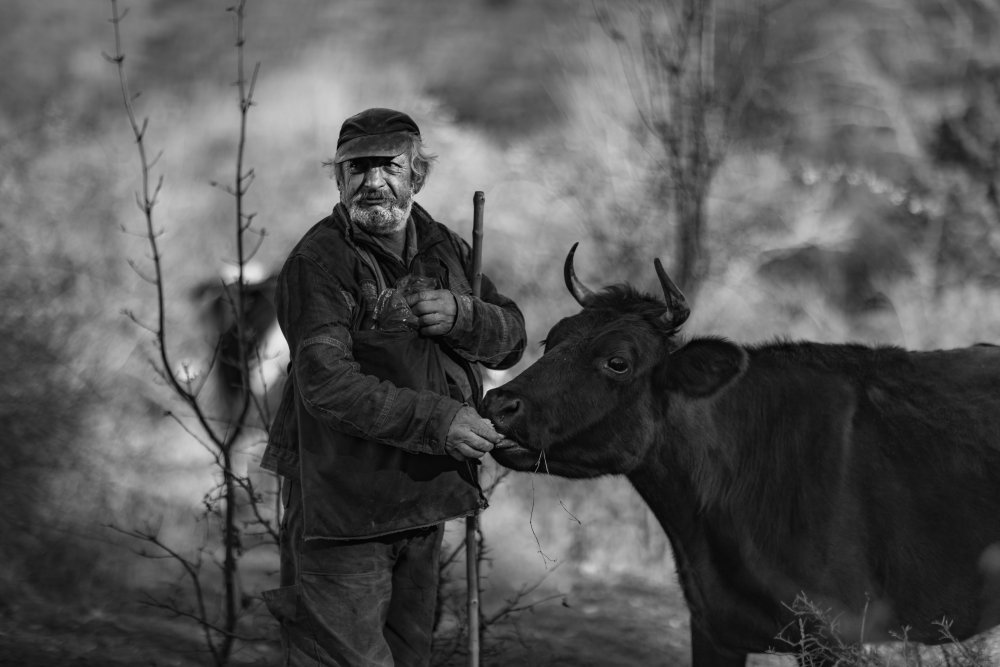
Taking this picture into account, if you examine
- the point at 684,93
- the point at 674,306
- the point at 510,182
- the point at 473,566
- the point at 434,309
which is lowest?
the point at 473,566

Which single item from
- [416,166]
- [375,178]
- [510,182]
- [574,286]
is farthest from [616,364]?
[510,182]

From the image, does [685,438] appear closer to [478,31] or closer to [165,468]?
[165,468]

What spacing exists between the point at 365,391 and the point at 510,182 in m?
8.06

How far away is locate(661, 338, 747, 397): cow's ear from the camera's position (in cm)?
419

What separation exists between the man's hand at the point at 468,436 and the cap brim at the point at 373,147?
2.88 feet

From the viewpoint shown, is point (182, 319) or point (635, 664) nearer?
point (635, 664)

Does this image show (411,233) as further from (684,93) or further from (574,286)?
(684,93)

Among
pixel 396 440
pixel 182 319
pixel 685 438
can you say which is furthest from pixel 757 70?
pixel 396 440

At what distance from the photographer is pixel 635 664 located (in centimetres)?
634

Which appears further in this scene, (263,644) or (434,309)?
(263,644)

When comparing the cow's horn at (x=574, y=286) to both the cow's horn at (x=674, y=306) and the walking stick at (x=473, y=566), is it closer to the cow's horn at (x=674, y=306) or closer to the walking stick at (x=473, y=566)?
the cow's horn at (x=674, y=306)

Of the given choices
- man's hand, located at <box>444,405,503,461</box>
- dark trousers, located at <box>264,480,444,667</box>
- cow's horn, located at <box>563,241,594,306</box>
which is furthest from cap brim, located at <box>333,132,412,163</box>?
dark trousers, located at <box>264,480,444,667</box>

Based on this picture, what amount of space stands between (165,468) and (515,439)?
642cm

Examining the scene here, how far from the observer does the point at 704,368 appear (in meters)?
4.20
